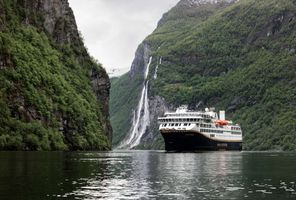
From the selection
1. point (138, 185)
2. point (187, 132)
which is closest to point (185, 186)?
point (138, 185)

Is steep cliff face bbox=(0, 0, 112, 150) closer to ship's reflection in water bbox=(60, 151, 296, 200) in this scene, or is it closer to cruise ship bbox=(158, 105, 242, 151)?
cruise ship bbox=(158, 105, 242, 151)

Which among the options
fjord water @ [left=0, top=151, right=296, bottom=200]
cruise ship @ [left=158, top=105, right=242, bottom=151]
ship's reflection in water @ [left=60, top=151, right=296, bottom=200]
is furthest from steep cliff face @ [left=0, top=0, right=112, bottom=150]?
ship's reflection in water @ [left=60, top=151, right=296, bottom=200]

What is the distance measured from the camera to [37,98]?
160 m

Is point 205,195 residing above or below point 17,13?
below

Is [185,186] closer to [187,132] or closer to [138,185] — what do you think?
[138,185]

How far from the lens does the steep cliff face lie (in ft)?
485

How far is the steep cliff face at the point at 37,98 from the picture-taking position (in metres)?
148

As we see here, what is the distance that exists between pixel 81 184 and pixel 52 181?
116 inches

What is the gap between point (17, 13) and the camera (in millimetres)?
195250

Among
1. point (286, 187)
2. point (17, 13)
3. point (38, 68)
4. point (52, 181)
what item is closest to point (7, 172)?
point (52, 181)

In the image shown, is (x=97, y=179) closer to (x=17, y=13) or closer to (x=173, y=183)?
(x=173, y=183)

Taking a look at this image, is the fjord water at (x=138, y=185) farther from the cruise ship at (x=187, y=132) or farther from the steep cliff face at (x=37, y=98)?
the cruise ship at (x=187, y=132)

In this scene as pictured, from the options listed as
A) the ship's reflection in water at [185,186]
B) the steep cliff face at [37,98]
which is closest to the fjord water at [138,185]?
the ship's reflection in water at [185,186]

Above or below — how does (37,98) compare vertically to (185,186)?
above
